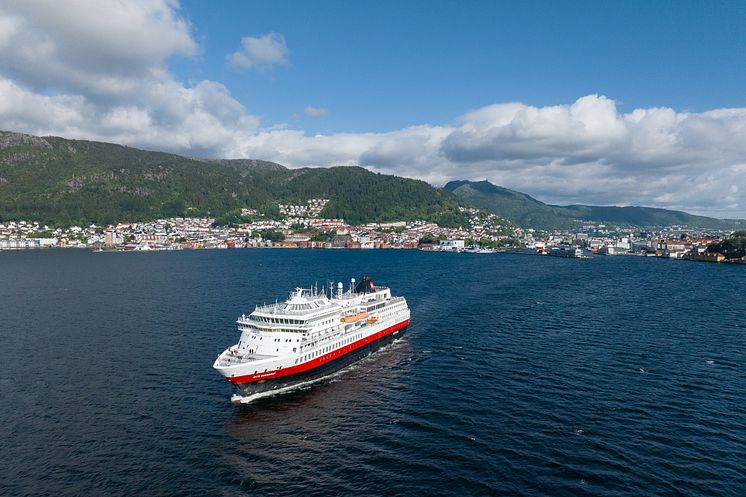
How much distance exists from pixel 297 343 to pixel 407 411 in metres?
15.4

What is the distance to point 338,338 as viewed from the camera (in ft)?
194

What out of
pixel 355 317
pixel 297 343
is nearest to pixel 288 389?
pixel 297 343

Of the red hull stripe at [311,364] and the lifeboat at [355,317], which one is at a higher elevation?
the lifeboat at [355,317]

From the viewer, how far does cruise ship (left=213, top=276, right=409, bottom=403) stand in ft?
162

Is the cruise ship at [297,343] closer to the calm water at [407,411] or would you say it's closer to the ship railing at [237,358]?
the ship railing at [237,358]

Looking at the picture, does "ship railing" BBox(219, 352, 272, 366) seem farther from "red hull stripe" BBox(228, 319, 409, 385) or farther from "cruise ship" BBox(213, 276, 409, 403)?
"red hull stripe" BBox(228, 319, 409, 385)

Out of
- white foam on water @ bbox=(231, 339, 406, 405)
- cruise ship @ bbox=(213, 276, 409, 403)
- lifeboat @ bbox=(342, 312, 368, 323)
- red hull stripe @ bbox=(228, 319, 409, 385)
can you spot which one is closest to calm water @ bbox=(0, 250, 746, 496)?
white foam on water @ bbox=(231, 339, 406, 405)

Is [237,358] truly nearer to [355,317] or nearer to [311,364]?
[311,364]

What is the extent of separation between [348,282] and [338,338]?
79130 millimetres

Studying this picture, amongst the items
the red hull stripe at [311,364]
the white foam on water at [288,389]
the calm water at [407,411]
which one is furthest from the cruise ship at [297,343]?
the calm water at [407,411]

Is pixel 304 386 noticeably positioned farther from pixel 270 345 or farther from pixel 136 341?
pixel 136 341

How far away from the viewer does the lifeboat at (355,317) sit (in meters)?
63.4

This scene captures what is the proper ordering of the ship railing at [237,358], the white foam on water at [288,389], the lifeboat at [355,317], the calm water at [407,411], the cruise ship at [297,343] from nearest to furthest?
the calm water at [407,411] < the white foam on water at [288,389] < the cruise ship at [297,343] < the ship railing at [237,358] < the lifeboat at [355,317]

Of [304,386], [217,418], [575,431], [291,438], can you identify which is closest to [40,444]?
[217,418]
